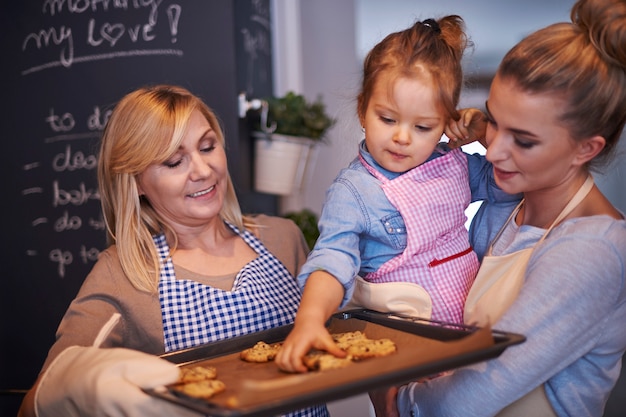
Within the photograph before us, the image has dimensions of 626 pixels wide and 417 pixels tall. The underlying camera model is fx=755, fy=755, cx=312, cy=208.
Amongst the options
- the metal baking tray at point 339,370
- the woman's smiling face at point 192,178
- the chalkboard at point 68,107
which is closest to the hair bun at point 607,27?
the metal baking tray at point 339,370

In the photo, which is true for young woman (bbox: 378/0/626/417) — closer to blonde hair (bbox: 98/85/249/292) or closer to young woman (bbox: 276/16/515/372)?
young woman (bbox: 276/16/515/372)

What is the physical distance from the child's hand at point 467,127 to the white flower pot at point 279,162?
1.32 metres

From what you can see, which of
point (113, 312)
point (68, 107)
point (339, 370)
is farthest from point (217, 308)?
point (68, 107)

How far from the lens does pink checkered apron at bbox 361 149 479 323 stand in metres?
1.65

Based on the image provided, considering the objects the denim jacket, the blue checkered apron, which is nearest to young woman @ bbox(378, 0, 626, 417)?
the denim jacket

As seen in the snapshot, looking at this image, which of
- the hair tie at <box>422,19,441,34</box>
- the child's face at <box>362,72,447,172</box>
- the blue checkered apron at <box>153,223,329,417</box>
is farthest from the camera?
the blue checkered apron at <box>153,223,329,417</box>

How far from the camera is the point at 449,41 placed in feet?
5.50

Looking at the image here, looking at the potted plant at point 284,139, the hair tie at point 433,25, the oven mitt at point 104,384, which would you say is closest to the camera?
the oven mitt at point 104,384

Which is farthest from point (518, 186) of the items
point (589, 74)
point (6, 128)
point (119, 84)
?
point (6, 128)

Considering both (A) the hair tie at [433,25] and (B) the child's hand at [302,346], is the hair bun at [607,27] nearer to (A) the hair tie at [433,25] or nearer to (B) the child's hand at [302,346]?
(A) the hair tie at [433,25]

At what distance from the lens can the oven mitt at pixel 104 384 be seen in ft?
4.24

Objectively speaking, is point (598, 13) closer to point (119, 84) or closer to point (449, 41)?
point (449, 41)

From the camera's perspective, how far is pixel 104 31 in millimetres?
2850

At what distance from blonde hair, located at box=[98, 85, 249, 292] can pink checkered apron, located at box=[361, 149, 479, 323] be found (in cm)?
52
